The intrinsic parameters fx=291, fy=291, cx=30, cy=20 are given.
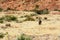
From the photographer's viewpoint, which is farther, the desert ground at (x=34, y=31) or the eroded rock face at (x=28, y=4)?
the eroded rock face at (x=28, y=4)

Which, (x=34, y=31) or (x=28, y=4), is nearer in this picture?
(x=34, y=31)

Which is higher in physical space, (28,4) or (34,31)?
(34,31)

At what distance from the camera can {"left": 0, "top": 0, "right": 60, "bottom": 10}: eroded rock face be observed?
39.9m

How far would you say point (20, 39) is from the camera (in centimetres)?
1445

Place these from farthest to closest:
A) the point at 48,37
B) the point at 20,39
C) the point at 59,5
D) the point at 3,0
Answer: the point at 3,0, the point at 59,5, the point at 48,37, the point at 20,39

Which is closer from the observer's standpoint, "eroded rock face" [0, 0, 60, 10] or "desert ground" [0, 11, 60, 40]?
"desert ground" [0, 11, 60, 40]

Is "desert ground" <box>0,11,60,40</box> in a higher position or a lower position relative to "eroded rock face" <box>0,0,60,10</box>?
higher

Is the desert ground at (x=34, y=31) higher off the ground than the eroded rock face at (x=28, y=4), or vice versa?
the desert ground at (x=34, y=31)

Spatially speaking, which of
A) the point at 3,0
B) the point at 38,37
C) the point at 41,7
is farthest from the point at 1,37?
the point at 3,0

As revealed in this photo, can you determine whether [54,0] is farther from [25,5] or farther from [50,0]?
[25,5]

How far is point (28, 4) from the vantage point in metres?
41.5

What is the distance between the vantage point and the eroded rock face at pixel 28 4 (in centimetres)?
3988

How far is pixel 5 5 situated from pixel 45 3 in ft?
19.3

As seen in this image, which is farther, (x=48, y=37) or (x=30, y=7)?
(x=30, y=7)
